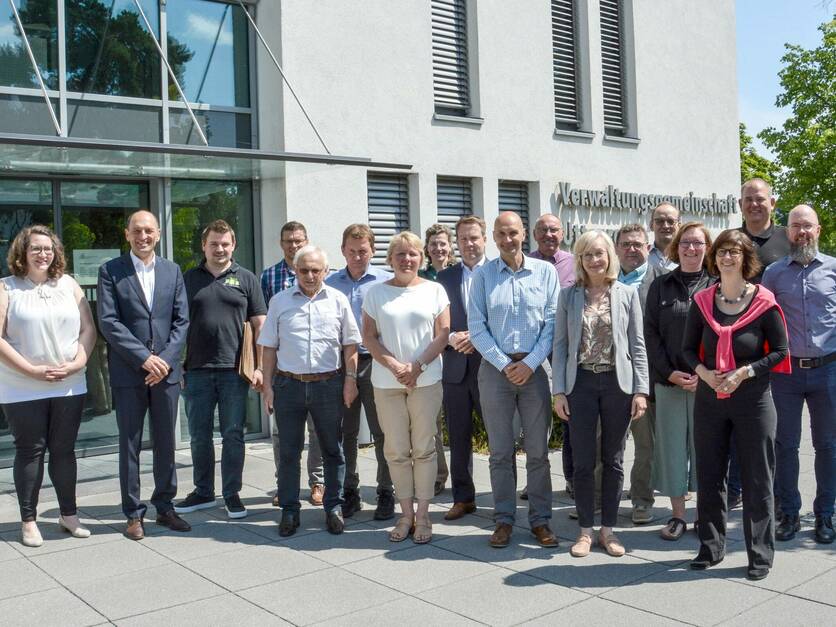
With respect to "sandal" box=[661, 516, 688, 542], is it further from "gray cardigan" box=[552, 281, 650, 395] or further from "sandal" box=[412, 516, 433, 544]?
"sandal" box=[412, 516, 433, 544]

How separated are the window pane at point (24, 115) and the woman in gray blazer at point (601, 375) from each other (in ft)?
18.2

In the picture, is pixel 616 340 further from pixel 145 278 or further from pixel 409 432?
pixel 145 278

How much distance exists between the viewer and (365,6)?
408 inches

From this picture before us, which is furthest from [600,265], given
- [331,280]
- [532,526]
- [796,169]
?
[796,169]

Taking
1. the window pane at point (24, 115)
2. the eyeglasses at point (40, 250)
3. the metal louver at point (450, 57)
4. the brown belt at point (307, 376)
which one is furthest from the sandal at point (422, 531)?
the metal louver at point (450, 57)

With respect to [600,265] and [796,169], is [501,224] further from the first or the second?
[796,169]

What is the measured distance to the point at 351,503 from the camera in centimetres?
680

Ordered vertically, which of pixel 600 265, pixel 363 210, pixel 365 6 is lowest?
pixel 600 265

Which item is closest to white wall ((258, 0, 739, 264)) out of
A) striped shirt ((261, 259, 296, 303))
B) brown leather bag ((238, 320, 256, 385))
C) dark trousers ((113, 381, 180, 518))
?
striped shirt ((261, 259, 296, 303))

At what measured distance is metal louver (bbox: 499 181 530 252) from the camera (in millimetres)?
12477

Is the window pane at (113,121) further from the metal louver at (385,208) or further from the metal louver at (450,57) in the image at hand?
the metal louver at (450,57)

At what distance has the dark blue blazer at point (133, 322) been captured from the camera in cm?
619

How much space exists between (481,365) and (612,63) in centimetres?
936

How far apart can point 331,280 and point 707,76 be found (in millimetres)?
10524
